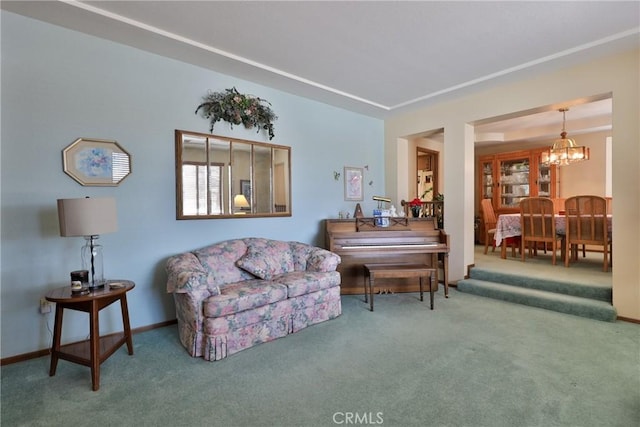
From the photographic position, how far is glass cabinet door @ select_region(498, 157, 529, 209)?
22.4 feet

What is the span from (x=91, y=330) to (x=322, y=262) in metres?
2.03

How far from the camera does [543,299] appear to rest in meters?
3.51

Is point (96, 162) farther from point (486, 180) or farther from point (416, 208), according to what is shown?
point (486, 180)

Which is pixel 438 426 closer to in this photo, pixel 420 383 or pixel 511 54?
pixel 420 383

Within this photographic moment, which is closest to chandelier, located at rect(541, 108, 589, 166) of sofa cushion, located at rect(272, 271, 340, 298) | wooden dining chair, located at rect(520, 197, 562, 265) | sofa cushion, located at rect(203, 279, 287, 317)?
wooden dining chair, located at rect(520, 197, 562, 265)

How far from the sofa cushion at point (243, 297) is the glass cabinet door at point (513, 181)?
6235mm

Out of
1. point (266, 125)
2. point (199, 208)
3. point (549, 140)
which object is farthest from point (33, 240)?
point (549, 140)

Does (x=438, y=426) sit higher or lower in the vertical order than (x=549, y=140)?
lower

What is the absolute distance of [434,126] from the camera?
4.68 m

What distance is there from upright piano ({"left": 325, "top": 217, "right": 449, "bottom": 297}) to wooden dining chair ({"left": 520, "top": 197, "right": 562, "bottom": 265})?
1.62m

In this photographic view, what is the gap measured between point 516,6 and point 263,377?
10.9 ft

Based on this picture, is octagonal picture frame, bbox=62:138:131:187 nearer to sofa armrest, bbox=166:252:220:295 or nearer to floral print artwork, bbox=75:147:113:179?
Result: floral print artwork, bbox=75:147:113:179

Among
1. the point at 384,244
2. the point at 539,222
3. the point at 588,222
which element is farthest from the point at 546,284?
the point at 384,244

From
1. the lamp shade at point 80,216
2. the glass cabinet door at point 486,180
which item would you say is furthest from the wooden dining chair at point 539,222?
the lamp shade at point 80,216
